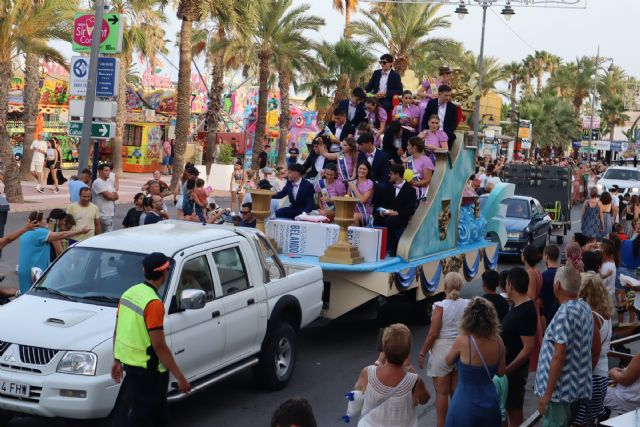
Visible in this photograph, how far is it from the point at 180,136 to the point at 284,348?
2622cm

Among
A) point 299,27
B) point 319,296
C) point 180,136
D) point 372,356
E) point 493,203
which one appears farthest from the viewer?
point 299,27

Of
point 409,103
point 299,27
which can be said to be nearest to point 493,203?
point 409,103

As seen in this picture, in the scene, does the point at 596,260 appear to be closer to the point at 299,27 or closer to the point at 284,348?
the point at 284,348

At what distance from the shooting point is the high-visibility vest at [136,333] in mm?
6312

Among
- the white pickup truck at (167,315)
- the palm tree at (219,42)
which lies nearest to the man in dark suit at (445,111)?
the white pickup truck at (167,315)

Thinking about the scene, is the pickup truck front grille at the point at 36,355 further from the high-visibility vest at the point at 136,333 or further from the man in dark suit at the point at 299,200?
the man in dark suit at the point at 299,200

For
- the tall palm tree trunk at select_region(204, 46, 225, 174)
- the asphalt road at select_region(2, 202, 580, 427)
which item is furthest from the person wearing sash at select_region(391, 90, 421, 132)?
the tall palm tree trunk at select_region(204, 46, 225, 174)

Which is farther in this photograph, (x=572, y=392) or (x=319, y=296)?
(x=319, y=296)

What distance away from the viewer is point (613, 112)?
10531 centimetres

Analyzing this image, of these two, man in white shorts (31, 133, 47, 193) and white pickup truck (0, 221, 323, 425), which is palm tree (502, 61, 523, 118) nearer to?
man in white shorts (31, 133, 47, 193)

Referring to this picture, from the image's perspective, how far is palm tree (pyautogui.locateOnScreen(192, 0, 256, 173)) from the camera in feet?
108

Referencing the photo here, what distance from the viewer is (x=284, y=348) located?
968 centimetres

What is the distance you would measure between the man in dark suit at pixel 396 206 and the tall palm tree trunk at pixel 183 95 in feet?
72.6

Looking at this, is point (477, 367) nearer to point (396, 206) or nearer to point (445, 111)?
point (396, 206)
